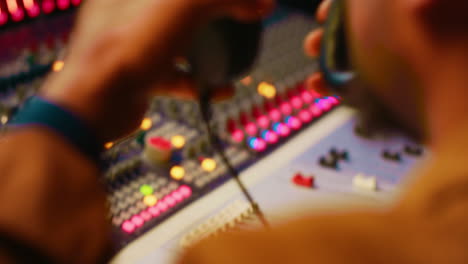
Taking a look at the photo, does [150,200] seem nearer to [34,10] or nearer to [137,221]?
[137,221]

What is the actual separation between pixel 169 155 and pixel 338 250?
63cm

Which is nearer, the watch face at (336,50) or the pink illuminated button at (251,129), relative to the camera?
the watch face at (336,50)

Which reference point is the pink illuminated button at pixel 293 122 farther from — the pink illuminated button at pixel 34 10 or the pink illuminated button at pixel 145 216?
the pink illuminated button at pixel 34 10

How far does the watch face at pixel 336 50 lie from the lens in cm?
60

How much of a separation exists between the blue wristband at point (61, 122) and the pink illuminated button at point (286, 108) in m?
0.62

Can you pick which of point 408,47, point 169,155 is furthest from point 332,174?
point 408,47

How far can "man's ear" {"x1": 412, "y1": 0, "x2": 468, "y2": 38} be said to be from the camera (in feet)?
1.00

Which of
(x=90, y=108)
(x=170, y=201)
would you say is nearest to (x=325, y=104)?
(x=170, y=201)

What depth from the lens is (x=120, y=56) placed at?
1.63 ft

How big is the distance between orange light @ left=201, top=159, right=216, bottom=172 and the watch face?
0.27 metres

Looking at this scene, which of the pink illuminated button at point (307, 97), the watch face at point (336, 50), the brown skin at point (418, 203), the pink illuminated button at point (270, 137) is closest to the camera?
the brown skin at point (418, 203)

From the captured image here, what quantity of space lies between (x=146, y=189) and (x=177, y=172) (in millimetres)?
67

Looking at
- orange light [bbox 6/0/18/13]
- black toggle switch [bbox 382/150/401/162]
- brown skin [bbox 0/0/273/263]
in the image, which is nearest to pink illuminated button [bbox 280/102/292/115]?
black toggle switch [bbox 382/150/401/162]

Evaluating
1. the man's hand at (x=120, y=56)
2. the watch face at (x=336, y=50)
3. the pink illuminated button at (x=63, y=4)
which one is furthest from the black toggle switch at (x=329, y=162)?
the pink illuminated button at (x=63, y=4)
